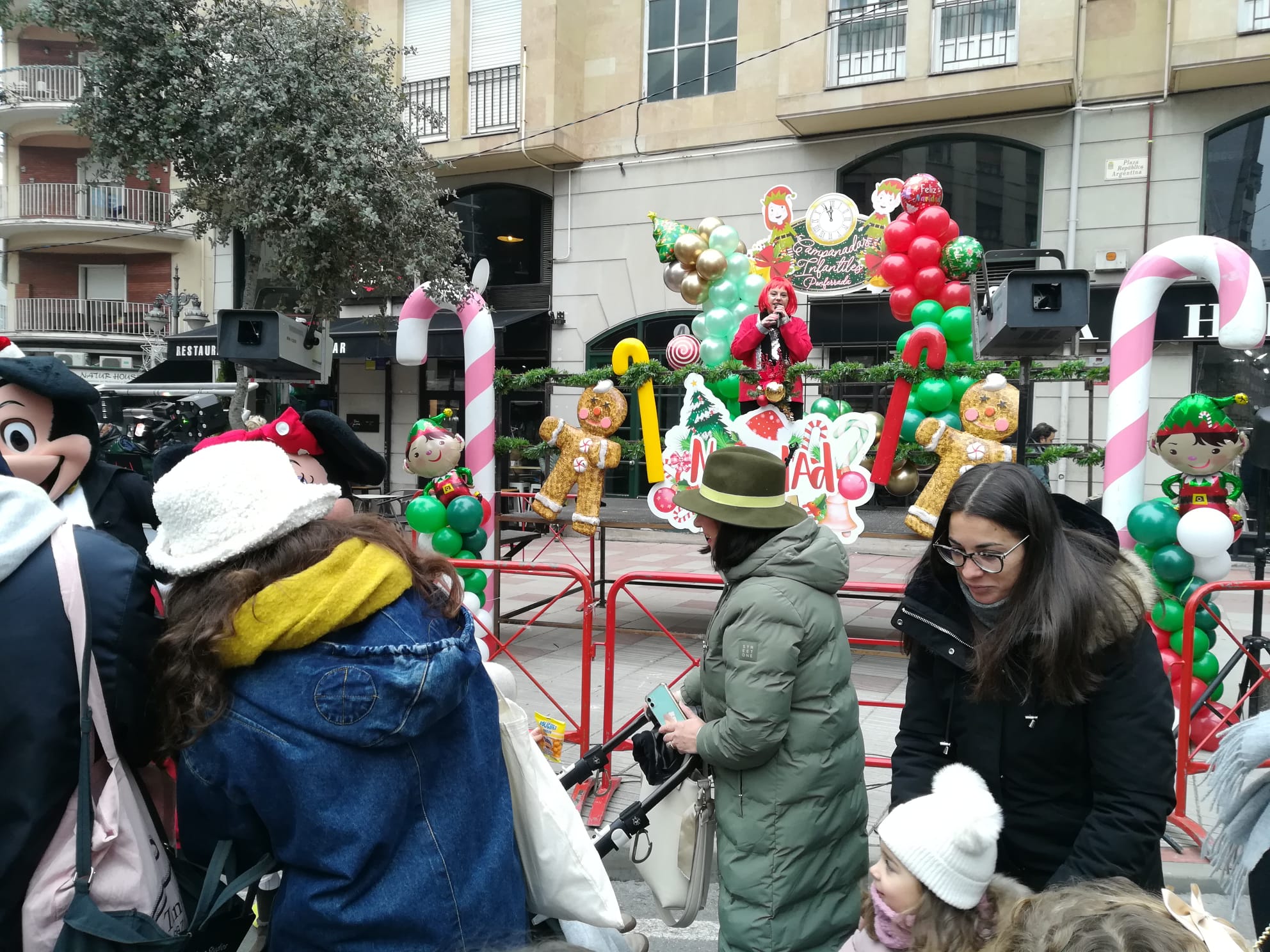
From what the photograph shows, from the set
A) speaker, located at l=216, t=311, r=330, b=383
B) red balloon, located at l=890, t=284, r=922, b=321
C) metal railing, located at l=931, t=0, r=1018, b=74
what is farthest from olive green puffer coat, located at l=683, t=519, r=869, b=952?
metal railing, located at l=931, t=0, r=1018, b=74

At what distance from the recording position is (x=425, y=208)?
7523mm

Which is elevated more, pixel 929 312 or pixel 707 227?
pixel 707 227

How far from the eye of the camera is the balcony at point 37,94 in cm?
2277

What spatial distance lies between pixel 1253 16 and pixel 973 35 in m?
3.48

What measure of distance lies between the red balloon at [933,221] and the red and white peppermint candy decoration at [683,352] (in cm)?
202

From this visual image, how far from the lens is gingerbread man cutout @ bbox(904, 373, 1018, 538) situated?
6.40 metres

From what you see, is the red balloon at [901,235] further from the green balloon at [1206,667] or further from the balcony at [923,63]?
the balcony at [923,63]

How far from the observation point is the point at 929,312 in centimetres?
689

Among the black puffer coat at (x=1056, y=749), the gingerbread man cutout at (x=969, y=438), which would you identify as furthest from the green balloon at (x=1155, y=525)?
the black puffer coat at (x=1056, y=749)

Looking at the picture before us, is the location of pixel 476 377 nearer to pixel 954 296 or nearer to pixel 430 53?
pixel 954 296

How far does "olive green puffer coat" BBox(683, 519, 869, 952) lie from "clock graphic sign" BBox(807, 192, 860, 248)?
5807 millimetres

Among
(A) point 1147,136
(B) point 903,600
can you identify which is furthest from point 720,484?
(A) point 1147,136

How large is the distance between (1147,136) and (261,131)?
11.8 meters


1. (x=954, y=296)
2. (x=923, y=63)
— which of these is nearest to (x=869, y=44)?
(x=923, y=63)
